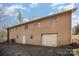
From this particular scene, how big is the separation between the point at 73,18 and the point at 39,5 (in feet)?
1.84

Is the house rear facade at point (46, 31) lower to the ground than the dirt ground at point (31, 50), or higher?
higher

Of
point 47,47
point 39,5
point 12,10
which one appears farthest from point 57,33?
point 12,10

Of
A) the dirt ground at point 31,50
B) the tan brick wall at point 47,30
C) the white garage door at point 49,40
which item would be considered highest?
the tan brick wall at point 47,30

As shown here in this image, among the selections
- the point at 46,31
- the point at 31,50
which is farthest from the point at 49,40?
the point at 31,50

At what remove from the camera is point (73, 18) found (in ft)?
11.7

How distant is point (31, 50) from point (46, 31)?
1.24ft

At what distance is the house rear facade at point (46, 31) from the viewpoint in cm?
355

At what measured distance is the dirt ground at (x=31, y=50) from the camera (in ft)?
11.7

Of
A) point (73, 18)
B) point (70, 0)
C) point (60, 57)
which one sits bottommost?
point (60, 57)

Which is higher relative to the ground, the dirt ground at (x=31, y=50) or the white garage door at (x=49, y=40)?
the white garage door at (x=49, y=40)

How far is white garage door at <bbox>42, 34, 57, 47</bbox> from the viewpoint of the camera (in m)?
3.62

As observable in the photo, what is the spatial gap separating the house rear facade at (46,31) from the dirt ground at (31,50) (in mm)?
66

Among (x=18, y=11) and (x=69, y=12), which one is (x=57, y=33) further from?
(x=18, y=11)

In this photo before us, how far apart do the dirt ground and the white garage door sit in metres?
0.07
